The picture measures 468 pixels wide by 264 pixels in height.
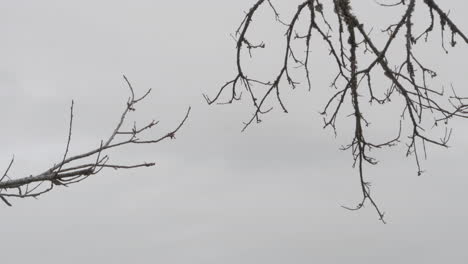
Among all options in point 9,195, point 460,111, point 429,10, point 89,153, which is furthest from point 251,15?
point 9,195

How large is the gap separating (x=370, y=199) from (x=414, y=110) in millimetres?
630

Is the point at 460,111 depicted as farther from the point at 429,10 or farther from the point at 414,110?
the point at 429,10

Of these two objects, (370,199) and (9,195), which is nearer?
(9,195)

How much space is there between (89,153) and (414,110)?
2047mm

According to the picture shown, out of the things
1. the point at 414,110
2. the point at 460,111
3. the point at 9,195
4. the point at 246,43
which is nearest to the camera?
the point at 9,195

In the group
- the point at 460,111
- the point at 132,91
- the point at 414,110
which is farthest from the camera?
the point at 414,110

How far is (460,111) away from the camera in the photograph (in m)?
3.52

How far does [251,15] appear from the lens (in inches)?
154

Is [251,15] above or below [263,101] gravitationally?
above

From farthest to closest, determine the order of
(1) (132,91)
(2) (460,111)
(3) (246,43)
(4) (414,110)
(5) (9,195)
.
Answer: (3) (246,43), (4) (414,110), (2) (460,111), (1) (132,91), (5) (9,195)

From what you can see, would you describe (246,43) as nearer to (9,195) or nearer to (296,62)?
(296,62)

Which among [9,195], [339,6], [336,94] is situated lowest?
[9,195]

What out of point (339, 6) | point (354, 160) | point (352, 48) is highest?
point (339, 6)

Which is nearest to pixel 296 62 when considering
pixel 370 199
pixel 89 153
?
pixel 370 199
